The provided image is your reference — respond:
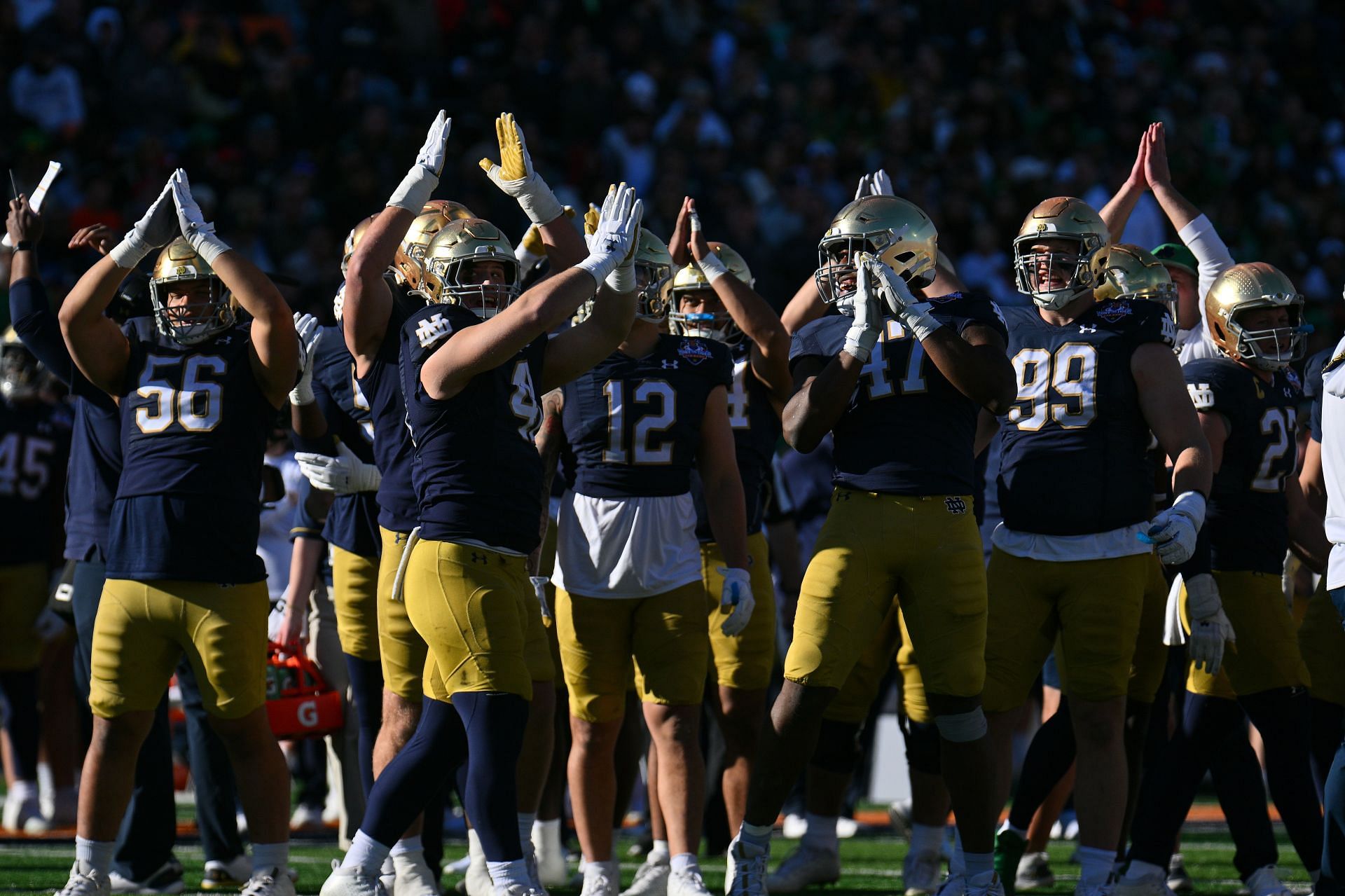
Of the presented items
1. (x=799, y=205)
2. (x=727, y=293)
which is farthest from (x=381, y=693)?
(x=799, y=205)

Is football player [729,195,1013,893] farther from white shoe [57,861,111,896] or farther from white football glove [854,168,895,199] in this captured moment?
white shoe [57,861,111,896]

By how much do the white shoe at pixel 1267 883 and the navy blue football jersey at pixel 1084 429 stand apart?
126 centimetres

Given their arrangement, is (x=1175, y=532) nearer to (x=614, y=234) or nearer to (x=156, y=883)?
(x=614, y=234)

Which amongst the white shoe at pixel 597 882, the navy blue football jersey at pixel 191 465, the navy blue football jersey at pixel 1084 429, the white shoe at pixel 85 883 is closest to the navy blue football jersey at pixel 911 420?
the navy blue football jersey at pixel 1084 429

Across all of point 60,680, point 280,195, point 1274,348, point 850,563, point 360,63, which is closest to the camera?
point 850,563

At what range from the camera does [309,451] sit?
18.6 feet

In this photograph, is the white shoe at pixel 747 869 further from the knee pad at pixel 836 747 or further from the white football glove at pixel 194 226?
the white football glove at pixel 194 226

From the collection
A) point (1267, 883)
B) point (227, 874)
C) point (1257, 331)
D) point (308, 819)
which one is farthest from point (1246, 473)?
point (308, 819)

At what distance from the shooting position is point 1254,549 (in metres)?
5.38

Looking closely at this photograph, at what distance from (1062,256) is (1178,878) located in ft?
7.64

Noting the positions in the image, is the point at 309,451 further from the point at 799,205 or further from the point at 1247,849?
the point at 799,205

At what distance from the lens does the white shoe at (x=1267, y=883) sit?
5379 millimetres

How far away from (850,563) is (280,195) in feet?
22.4

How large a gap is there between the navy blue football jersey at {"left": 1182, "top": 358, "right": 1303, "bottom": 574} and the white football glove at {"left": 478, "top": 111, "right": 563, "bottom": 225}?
2061mm
